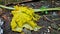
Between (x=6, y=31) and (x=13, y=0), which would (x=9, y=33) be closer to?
(x=6, y=31)

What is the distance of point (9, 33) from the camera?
342cm

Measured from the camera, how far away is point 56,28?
3.46m

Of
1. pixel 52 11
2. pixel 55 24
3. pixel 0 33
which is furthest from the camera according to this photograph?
pixel 52 11

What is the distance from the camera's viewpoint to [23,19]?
349 centimetres

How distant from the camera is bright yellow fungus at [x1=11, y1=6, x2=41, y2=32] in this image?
3.44 meters

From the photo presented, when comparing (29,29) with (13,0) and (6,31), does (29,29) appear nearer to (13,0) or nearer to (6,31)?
(6,31)

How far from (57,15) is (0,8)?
1.12 metres

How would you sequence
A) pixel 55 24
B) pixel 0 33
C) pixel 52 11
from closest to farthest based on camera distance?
pixel 0 33
pixel 55 24
pixel 52 11

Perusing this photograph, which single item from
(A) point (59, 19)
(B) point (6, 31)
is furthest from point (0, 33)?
(A) point (59, 19)

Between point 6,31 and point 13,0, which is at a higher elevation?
point 13,0

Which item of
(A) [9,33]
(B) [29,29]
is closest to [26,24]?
(B) [29,29]

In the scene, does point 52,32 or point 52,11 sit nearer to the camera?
point 52,32

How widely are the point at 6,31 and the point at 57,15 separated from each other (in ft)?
3.36

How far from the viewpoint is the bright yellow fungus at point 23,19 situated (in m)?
3.44
